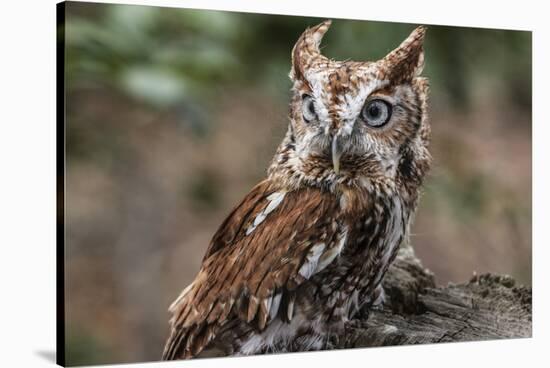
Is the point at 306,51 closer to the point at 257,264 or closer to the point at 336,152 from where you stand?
the point at 336,152

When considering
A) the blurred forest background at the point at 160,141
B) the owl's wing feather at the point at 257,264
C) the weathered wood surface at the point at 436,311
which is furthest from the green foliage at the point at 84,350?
the weathered wood surface at the point at 436,311

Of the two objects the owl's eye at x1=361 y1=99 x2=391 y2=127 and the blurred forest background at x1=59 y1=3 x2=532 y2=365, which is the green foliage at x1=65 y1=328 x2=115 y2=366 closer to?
the blurred forest background at x1=59 y1=3 x2=532 y2=365

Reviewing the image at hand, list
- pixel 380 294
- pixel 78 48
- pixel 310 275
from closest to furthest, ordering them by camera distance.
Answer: pixel 78 48, pixel 310 275, pixel 380 294

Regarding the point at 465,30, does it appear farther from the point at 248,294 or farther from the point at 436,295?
the point at 248,294

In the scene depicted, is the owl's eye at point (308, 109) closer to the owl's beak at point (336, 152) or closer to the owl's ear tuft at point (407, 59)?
the owl's beak at point (336, 152)

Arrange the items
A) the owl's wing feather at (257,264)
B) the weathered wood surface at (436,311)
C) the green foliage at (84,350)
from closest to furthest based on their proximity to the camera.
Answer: the green foliage at (84,350)
the owl's wing feather at (257,264)
the weathered wood surface at (436,311)

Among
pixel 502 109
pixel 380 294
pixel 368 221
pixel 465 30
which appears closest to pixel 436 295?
pixel 380 294

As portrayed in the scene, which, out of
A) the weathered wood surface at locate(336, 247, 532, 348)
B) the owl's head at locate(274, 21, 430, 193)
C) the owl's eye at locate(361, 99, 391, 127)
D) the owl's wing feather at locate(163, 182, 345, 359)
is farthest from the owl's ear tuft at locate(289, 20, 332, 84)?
the weathered wood surface at locate(336, 247, 532, 348)
